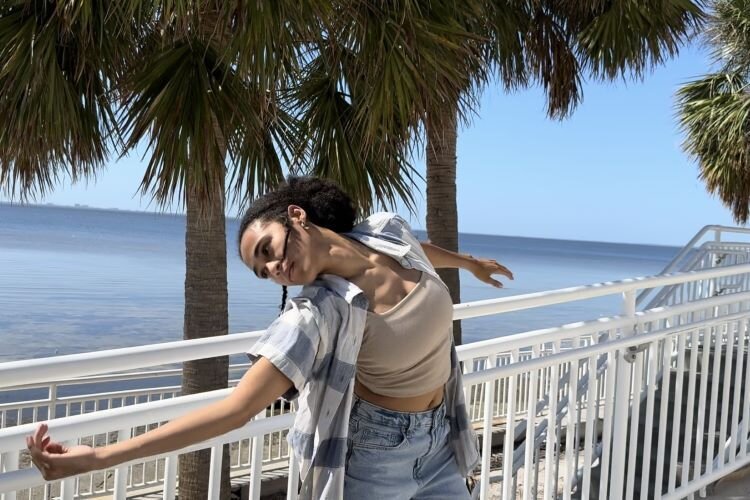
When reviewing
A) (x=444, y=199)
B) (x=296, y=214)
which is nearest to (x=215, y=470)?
(x=296, y=214)

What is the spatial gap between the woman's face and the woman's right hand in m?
0.55

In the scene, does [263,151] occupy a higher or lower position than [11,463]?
higher

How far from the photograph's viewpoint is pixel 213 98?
486 cm

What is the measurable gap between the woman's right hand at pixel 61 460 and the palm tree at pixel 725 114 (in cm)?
1270

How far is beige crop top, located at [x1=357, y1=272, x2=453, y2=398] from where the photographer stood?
194 centimetres

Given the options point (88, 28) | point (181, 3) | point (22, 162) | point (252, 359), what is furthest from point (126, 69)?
point (252, 359)

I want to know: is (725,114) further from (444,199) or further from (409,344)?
(409,344)

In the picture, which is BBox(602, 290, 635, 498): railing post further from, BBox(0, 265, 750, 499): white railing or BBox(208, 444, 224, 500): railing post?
BBox(208, 444, 224, 500): railing post

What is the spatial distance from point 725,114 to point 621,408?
10729 mm

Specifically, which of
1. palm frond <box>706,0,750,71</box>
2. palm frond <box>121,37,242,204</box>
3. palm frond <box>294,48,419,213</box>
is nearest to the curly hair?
palm frond <box>121,37,242,204</box>

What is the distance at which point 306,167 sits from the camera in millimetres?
6133

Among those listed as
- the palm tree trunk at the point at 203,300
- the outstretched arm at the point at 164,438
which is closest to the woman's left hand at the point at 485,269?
the outstretched arm at the point at 164,438

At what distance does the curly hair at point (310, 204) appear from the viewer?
6.49 feet

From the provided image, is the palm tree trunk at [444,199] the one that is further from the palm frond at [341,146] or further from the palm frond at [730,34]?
the palm frond at [730,34]
